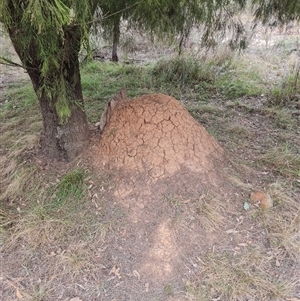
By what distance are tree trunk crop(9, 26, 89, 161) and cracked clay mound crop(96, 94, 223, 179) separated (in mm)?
212

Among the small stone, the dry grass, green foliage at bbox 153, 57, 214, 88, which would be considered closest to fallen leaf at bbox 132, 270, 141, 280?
the dry grass

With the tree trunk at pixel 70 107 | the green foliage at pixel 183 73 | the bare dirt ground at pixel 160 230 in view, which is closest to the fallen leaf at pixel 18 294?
the bare dirt ground at pixel 160 230

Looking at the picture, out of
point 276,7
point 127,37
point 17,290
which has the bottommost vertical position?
point 17,290

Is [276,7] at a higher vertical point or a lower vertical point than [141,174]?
higher

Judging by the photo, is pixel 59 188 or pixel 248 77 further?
pixel 248 77

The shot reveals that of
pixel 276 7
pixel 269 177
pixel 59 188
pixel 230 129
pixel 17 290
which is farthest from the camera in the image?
pixel 230 129

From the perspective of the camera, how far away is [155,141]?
2.63 meters

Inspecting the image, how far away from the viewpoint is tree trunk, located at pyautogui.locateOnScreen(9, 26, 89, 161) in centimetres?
227

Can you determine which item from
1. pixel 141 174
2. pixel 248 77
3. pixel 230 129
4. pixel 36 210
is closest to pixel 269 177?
pixel 230 129

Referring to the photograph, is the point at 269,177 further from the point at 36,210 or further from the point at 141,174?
the point at 36,210

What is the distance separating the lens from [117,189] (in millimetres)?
2545

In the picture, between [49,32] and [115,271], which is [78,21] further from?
[115,271]

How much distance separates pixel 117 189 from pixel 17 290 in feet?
3.04

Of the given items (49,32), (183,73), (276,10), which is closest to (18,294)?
(49,32)
